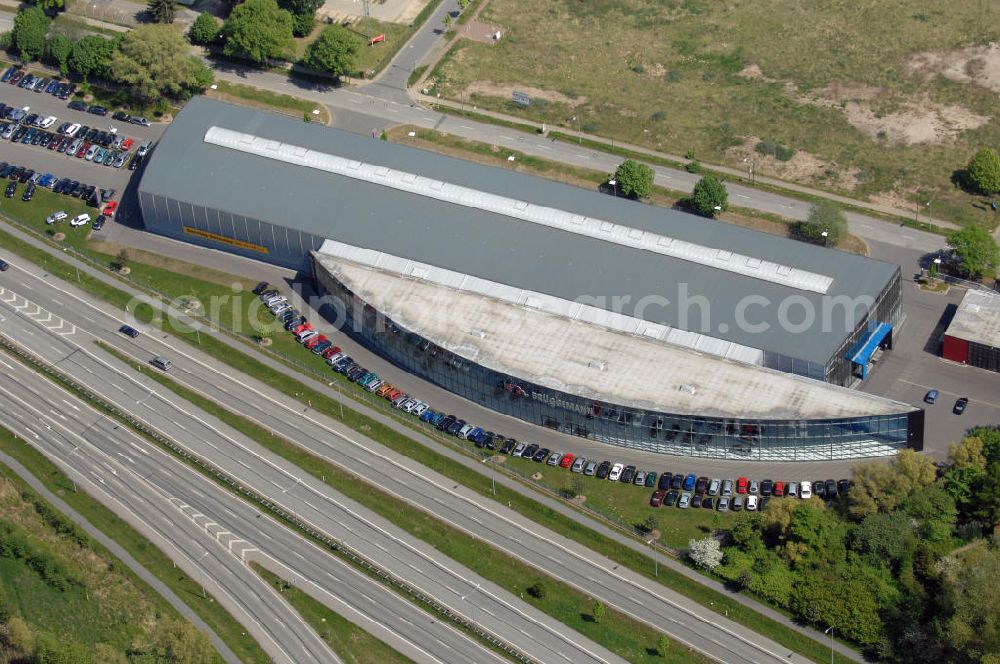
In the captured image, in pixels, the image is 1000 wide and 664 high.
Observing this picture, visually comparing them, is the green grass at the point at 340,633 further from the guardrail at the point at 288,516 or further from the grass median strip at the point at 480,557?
the grass median strip at the point at 480,557

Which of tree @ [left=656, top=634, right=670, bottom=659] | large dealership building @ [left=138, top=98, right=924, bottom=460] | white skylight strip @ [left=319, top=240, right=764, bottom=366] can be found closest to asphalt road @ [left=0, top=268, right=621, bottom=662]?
tree @ [left=656, top=634, right=670, bottom=659]

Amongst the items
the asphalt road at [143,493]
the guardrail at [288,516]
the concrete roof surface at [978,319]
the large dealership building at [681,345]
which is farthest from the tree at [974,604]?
the asphalt road at [143,493]

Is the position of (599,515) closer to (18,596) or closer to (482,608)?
(482,608)

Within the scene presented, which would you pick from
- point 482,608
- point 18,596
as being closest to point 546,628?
point 482,608

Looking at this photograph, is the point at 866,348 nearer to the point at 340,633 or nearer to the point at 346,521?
the point at 346,521

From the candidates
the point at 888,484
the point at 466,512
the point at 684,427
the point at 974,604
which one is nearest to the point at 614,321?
the point at 684,427

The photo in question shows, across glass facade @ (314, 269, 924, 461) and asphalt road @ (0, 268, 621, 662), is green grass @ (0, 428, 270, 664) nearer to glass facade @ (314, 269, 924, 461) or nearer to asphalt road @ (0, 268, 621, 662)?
asphalt road @ (0, 268, 621, 662)
